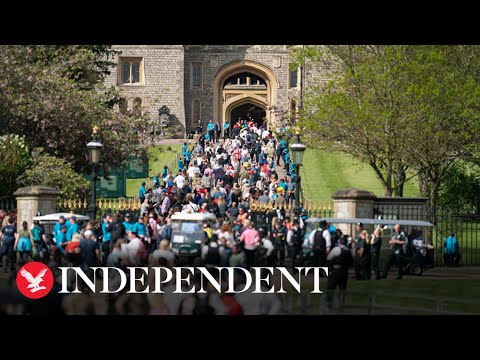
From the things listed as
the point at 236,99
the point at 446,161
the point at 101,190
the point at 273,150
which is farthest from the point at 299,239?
the point at 236,99

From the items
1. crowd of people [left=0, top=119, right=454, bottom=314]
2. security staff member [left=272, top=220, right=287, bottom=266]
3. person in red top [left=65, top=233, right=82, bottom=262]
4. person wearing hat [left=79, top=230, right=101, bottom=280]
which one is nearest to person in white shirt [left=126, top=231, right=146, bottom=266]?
crowd of people [left=0, top=119, right=454, bottom=314]

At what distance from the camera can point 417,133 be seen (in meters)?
32.9

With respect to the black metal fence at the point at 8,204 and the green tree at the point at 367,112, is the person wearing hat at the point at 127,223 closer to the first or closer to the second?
the black metal fence at the point at 8,204

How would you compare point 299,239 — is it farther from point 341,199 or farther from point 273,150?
point 273,150

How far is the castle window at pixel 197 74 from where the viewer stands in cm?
7675

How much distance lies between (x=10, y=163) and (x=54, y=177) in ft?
6.23

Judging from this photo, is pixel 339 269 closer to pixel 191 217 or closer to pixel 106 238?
pixel 191 217

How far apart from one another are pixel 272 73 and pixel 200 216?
5278 cm

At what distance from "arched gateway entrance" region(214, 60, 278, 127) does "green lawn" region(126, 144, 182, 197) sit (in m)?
14.9

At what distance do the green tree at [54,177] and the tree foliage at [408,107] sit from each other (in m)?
7.13

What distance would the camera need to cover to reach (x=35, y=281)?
1956 cm

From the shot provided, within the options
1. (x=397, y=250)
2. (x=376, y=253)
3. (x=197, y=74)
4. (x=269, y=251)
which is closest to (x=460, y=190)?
(x=397, y=250)

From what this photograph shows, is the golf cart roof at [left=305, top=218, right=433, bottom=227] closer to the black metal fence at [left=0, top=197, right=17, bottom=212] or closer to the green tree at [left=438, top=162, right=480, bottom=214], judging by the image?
the black metal fence at [left=0, top=197, right=17, bottom=212]
